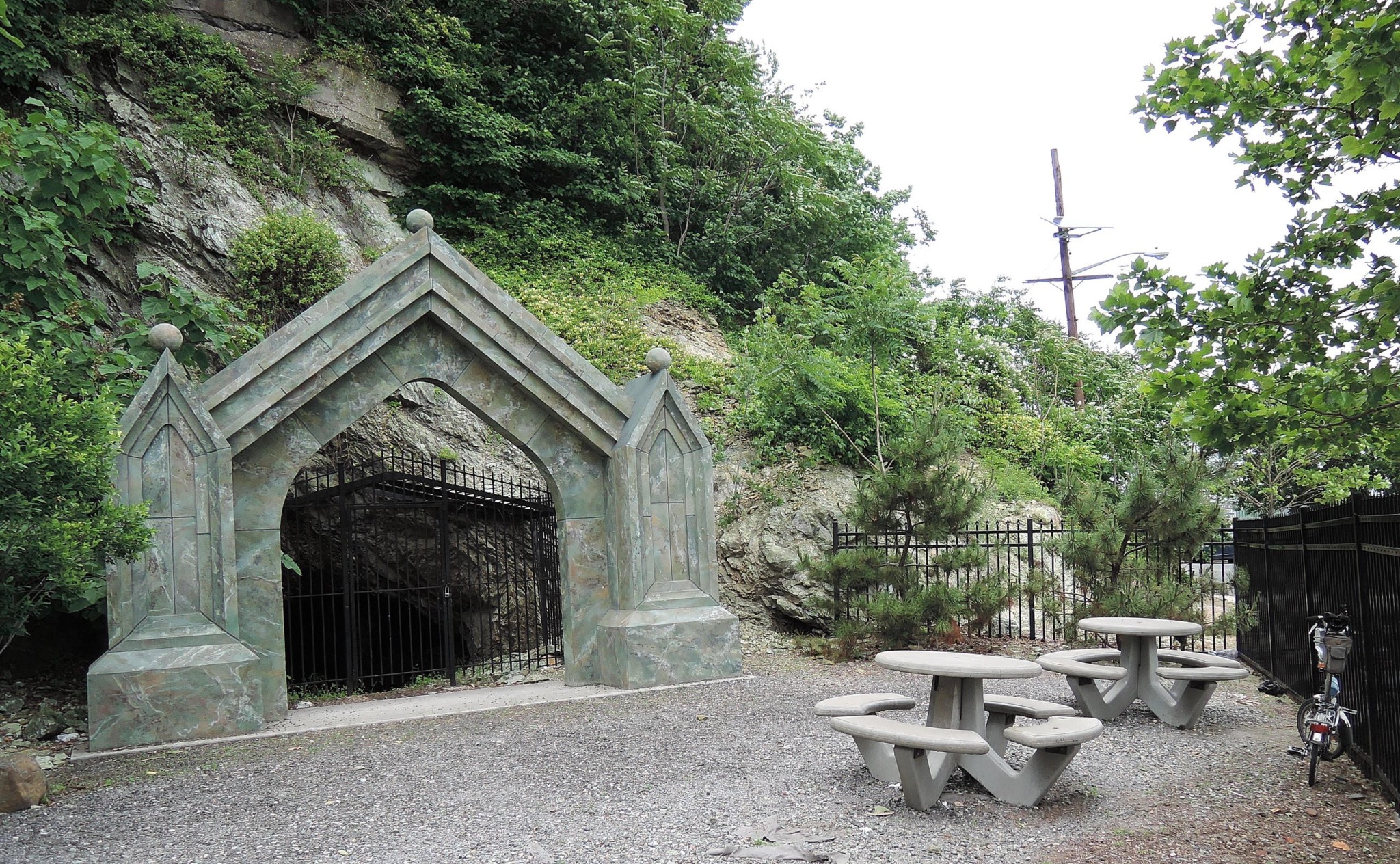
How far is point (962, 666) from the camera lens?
560cm

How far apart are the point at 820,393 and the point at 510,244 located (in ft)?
24.1

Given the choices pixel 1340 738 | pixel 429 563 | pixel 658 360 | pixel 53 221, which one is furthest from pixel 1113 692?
pixel 53 221

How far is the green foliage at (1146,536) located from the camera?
1039cm

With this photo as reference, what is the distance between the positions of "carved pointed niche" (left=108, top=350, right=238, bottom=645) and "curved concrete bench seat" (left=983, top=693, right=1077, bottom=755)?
6.72 metres

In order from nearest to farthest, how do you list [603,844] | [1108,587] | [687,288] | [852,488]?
[603,844], [1108,587], [852,488], [687,288]

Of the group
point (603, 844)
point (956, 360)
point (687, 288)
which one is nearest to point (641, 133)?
point (687, 288)

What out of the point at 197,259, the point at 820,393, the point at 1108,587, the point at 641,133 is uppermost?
the point at 641,133

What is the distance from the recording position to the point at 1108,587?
35.2ft

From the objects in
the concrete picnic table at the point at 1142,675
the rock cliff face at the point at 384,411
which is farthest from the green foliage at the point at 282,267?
the concrete picnic table at the point at 1142,675

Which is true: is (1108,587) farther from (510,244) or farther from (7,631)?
(510,244)

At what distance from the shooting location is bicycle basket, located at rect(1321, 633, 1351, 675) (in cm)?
555

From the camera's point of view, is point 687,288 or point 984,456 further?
point 687,288

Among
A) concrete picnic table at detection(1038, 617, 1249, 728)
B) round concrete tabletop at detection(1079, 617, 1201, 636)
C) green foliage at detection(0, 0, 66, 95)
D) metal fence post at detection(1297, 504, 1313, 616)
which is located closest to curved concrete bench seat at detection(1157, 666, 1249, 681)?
concrete picnic table at detection(1038, 617, 1249, 728)

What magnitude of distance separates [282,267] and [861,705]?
10.2 meters
